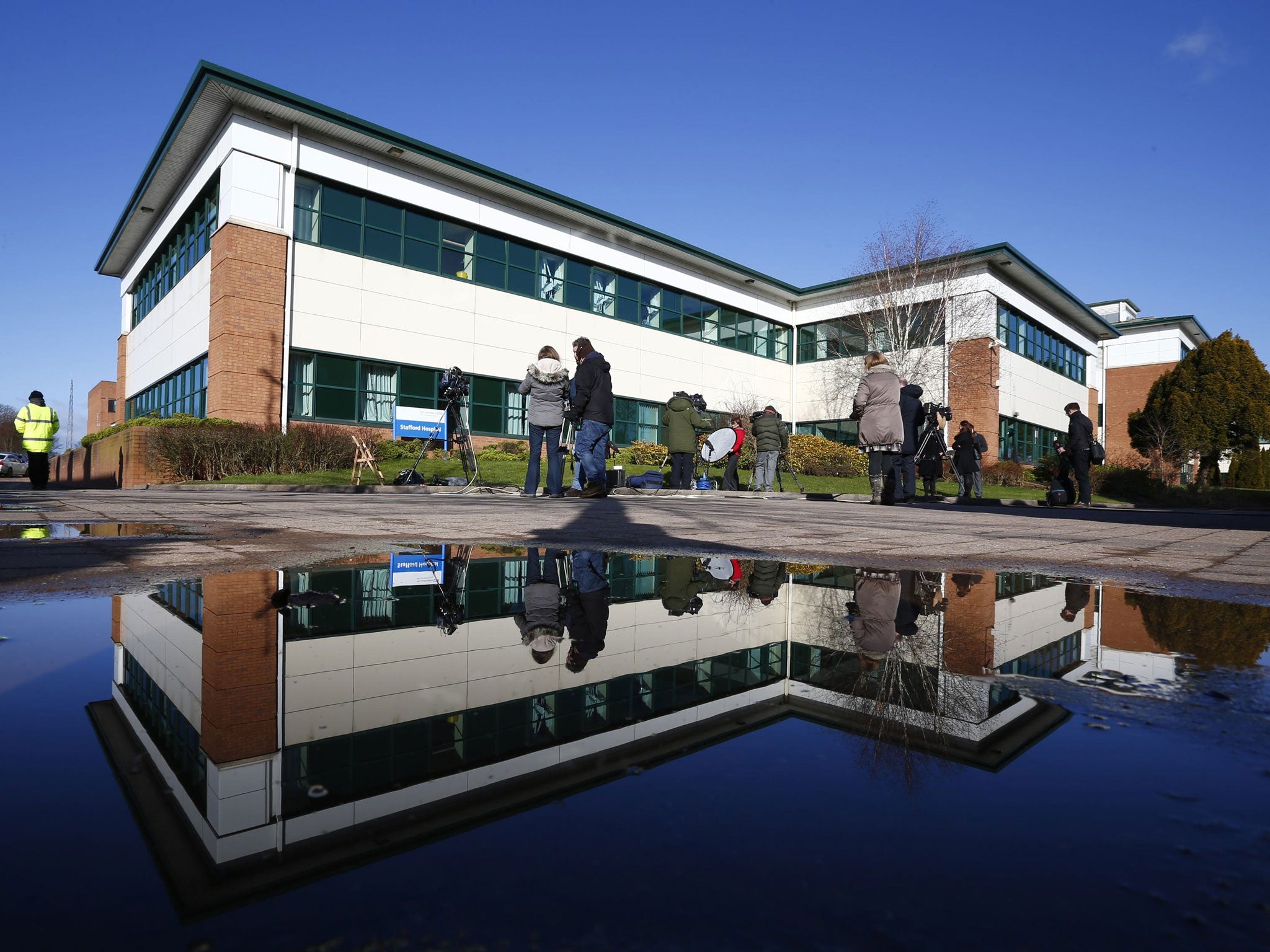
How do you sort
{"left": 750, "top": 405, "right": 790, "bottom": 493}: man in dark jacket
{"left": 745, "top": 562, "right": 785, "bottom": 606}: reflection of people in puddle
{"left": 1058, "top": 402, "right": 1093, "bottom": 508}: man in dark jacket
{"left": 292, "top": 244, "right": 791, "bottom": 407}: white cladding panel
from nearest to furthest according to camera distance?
{"left": 745, "top": 562, "right": 785, "bottom": 606}: reflection of people in puddle → {"left": 1058, "top": 402, "right": 1093, "bottom": 508}: man in dark jacket → {"left": 750, "top": 405, "right": 790, "bottom": 493}: man in dark jacket → {"left": 292, "top": 244, "right": 791, "bottom": 407}: white cladding panel

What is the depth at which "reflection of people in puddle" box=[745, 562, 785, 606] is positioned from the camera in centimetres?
271

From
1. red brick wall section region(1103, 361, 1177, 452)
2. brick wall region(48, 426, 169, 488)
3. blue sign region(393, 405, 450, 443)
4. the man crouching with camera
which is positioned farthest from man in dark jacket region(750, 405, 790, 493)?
red brick wall section region(1103, 361, 1177, 452)

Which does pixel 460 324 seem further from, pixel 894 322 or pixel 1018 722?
pixel 1018 722

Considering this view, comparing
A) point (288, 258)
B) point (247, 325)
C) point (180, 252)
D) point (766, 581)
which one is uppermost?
point (180, 252)

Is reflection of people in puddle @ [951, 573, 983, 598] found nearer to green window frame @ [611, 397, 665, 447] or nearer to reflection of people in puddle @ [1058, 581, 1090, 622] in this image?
reflection of people in puddle @ [1058, 581, 1090, 622]

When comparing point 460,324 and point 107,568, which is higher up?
point 460,324

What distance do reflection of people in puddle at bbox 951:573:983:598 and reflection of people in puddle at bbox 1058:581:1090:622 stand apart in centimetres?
33

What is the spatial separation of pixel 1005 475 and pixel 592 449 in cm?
2300

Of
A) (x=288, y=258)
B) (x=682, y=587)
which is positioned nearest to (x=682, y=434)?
(x=288, y=258)

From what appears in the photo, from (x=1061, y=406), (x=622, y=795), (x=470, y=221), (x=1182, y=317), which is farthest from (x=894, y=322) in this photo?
(x=622, y=795)

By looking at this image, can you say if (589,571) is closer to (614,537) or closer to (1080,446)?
(614,537)

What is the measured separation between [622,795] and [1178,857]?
0.62m

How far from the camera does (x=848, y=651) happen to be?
181 cm

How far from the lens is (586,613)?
2264 millimetres
